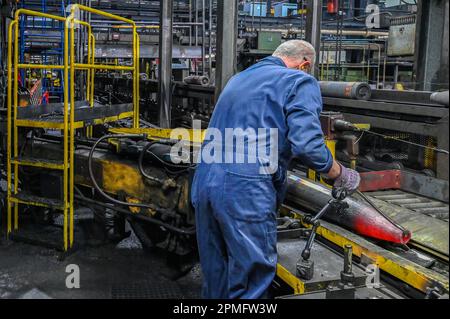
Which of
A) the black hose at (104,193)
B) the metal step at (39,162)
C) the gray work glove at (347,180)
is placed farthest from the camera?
the metal step at (39,162)

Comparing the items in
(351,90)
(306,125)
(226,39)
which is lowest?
(306,125)

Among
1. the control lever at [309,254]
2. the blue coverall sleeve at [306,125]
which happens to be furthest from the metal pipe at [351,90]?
the blue coverall sleeve at [306,125]

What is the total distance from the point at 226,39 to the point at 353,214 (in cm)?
208

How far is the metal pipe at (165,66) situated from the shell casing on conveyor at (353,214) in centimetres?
268

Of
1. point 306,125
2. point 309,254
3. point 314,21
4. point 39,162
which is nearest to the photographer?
point 306,125

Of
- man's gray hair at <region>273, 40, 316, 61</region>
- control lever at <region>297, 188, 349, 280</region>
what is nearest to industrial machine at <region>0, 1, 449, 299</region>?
control lever at <region>297, 188, 349, 280</region>

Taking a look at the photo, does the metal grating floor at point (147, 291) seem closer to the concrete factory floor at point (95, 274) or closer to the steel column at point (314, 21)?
the concrete factory floor at point (95, 274)

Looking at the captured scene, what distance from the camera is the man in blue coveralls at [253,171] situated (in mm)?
2338

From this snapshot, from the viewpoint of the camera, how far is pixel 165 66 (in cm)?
570

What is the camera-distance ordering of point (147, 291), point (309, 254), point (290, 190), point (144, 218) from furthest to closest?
point (144, 218)
point (147, 291)
point (290, 190)
point (309, 254)

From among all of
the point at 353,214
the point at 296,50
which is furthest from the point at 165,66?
the point at 353,214

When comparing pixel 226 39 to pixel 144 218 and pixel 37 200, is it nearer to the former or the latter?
pixel 144 218

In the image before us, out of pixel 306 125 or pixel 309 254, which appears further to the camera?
pixel 309 254
